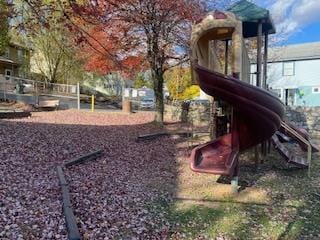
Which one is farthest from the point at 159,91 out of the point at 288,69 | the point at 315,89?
the point at 288,69

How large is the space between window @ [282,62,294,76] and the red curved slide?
861 inches

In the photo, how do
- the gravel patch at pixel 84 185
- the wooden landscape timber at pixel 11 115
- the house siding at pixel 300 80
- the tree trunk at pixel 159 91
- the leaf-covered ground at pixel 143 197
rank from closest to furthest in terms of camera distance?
1. the gravel patch at pixel 84 185
2. the leaf-covered ground at pixel 143 197
3. the wooden landscape timber at pixel 11 115
4. the tree trunk at pixel 159 91
5. the house siding at pixel 300 80

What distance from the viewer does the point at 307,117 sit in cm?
1531

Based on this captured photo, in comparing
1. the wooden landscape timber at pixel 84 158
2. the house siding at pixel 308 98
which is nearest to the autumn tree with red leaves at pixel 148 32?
the wooden landscape timber at pixel 84 158

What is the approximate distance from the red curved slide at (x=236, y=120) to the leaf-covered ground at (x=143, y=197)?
1.62ft

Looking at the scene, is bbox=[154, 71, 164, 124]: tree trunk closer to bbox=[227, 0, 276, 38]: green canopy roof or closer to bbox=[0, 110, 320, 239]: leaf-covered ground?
bbox=[227, 0, 276, 38]: green canopy roof

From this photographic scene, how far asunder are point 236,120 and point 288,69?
889 inches

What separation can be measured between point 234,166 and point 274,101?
1.34 metres

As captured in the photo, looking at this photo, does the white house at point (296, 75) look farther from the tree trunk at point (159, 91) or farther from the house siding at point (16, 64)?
the house siding at point (16, 64)

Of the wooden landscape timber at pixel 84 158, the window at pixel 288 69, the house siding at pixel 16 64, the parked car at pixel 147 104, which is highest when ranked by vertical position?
the house siding at pixel 16 64

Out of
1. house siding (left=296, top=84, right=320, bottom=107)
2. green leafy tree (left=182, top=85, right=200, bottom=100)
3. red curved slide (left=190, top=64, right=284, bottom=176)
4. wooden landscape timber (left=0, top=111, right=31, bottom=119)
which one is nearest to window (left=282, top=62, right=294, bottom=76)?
house siding (left=296, top=84, right=320, bottom=107)

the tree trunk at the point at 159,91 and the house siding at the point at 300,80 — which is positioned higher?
the house siding at the point at 300,80

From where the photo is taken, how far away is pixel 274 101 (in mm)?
6359

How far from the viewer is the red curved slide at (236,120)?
571cm
